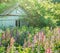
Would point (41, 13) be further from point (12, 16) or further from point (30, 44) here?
point (30, 44)

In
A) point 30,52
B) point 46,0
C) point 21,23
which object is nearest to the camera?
point 30,52

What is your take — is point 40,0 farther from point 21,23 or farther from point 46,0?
point 21,23

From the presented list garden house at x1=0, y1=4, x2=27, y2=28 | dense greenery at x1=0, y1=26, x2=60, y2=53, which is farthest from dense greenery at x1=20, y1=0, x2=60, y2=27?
dense greenery at x1=0, y1=26, x2=60, y2=53

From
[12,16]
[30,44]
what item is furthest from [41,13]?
[30,44]

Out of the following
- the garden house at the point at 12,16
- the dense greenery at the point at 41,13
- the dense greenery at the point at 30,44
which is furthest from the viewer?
the garden house at the point at 12,16

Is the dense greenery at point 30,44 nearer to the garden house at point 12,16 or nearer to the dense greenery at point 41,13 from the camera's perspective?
the dense greenery at point 41,13

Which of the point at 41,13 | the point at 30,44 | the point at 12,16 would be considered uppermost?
the point at 30,44

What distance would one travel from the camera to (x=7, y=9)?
2983 cm

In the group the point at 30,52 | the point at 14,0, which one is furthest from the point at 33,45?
the point at 14,0

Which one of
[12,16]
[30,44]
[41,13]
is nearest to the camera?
[30,44]

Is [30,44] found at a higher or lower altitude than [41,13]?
higher

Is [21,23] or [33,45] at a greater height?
[33,45]

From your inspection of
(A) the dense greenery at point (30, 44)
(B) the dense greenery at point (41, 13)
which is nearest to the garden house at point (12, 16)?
(B) the dense greenery at point (41, 13)

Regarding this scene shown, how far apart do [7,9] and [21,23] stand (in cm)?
252
